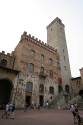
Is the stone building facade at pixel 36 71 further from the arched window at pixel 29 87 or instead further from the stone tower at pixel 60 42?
the stone tower at pixel 60 42

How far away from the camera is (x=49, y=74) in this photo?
102 feet

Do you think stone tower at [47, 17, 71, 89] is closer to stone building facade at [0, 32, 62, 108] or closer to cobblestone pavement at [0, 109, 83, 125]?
stone building facade at [0, 32, 62, 108]

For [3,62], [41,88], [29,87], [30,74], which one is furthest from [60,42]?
[3,62]

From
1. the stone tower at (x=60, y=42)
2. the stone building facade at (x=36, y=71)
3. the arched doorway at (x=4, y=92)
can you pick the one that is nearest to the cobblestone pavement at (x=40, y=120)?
the stone building facade at (x=36, y=71)

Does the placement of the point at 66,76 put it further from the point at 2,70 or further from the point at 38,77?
the point at 2,70

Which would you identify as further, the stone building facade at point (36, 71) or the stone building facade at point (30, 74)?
the stone building facade at point (36, 71)

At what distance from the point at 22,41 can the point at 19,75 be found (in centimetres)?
862

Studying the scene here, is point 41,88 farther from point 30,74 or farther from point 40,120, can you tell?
point 40,120

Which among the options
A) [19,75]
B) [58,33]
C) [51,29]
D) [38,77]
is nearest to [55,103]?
[38,77]

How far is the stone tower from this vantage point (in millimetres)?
35312

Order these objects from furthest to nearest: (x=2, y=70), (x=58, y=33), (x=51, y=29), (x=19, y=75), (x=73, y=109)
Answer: (x=51, y=29), (x=58, y=33), (x=19, y=75), (x=2, y=70), (x=73, y=109)

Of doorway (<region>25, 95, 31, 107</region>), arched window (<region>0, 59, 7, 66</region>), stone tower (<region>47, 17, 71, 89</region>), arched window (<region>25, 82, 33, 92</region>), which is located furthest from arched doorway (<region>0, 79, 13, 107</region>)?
stone tower (<region>47, 17, 71, 89</region>)

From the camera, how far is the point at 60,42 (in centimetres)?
3862

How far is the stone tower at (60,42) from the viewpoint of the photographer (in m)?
35.3
